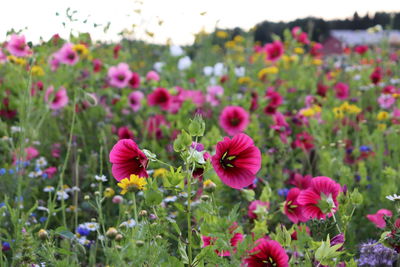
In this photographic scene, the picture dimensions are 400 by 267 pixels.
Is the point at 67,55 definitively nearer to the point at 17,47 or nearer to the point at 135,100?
the point at 17,47

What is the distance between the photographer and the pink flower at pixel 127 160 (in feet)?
3.45

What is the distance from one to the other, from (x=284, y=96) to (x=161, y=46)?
2.47 metres

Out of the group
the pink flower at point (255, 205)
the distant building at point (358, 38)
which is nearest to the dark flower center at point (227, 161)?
the pink flower at point (255, 205)

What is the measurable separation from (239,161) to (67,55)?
7.80 ft

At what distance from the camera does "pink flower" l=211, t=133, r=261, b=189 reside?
3.44 ft

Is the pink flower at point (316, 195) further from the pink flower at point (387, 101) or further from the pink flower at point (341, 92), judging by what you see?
the pink flower at point (341, 92)

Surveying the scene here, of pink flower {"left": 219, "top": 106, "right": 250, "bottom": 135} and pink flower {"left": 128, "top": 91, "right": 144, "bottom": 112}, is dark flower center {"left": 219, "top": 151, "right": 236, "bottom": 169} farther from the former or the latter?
pink flower {"left": 128, "top": 91, "right": 144, "bottom": 112}

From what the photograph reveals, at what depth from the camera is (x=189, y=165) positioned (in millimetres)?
1027

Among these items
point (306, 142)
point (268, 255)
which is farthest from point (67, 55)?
point (268, 255)

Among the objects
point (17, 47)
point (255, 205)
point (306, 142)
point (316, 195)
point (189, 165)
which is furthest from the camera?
point (17, 47)

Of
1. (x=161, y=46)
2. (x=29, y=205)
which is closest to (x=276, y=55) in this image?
(x=161, y=46)

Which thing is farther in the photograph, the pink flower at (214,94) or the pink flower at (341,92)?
the pink flower at (341,92)

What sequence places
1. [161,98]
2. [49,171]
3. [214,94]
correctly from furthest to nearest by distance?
[214,94], [161,98], [49,171]

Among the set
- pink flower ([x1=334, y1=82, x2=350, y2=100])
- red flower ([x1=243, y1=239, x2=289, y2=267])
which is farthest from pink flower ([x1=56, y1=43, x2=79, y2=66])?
red flower ([x1=243, y1=239, x2=289, y2=267])
